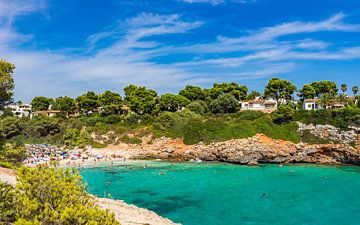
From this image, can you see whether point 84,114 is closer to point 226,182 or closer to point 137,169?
point 137,169

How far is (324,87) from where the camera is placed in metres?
76.5

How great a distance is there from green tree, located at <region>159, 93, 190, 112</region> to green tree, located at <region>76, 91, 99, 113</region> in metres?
19.0

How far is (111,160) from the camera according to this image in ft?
169

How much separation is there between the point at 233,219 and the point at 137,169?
78.6 feet

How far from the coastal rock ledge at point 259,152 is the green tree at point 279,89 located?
29749 mm

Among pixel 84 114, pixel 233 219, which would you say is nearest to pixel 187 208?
pixel 233 219

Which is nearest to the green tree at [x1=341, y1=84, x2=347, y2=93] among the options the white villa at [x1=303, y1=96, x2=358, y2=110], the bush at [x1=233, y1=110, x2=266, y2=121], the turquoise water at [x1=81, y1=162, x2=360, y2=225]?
the white villa at [x1=303, y1=96, x2=358, y2=110]

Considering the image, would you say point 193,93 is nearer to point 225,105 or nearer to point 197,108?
point 197,108

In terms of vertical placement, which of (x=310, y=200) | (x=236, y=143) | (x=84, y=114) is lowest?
(x=310, y=200)

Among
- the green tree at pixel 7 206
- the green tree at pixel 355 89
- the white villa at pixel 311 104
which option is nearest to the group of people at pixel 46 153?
the green tree at pixel 7 206

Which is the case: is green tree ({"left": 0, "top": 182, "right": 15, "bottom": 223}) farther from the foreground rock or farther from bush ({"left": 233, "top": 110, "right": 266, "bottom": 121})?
bush ({"left": 233, "top": 110, "right": 266, "bottom": 121})

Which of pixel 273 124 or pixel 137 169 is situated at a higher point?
pixel 273 124

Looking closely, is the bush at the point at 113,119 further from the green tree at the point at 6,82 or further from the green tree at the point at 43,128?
the green tree at the point at 6,82

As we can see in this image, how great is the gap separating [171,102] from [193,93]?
8.70m
